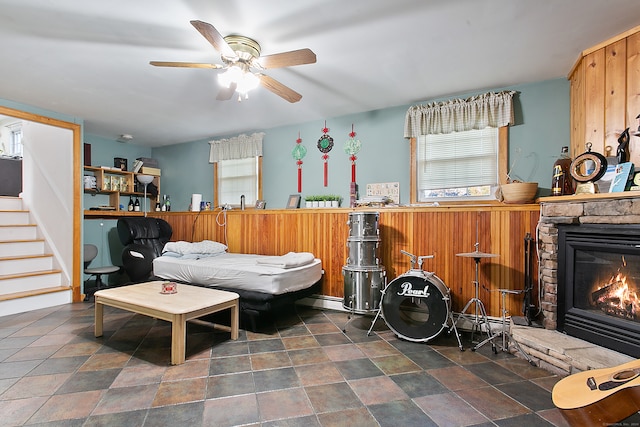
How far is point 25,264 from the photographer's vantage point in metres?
4.16

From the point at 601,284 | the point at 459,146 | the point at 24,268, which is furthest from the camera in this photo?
the point at 24,268

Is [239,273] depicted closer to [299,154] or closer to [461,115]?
[299,154]

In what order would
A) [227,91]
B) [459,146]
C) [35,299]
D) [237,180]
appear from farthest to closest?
1. [237,180]
2. [35,299]
3. [459,146]
4. [227,91]

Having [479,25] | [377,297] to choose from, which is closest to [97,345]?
[377,297]

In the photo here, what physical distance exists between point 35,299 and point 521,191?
5691 millimetres

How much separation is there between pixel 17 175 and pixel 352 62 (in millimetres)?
6297

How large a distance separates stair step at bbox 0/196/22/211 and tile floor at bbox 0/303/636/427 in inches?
89.4

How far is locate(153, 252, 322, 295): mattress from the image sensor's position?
3143 millimetres

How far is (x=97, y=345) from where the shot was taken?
2.77 m

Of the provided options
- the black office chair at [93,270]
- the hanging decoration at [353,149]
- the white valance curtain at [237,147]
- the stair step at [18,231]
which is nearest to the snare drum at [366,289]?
the hanging decoration at [353,149]

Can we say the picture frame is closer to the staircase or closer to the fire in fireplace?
the staircase

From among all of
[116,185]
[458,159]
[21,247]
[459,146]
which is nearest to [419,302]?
[458,159]

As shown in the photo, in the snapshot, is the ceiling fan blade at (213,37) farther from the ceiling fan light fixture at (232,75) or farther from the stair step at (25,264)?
the stair step at (25,264)

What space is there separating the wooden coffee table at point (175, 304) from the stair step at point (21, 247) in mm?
2353
